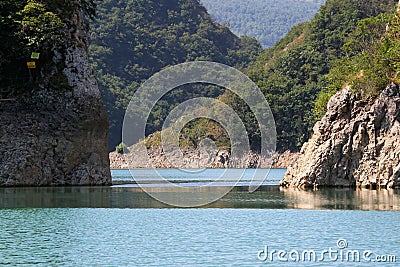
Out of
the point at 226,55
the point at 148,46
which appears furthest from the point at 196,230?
the point at 226,55

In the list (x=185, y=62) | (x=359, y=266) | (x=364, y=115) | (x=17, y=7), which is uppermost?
(x=185, y=62)

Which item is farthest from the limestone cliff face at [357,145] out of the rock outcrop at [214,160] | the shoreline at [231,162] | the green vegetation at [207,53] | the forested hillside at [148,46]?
the forested hillside at [148,46]

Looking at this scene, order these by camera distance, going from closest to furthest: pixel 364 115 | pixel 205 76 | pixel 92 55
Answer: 1. pixel 364 115
2. pixel 205 76
3. pixel 92 55

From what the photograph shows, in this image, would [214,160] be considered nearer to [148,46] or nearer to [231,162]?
[231,162]

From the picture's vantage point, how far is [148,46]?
177500 mm

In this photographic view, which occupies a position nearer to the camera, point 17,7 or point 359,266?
point 359,266

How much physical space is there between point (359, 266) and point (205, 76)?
424 feet

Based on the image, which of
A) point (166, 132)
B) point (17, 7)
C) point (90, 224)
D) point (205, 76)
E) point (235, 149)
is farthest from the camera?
point (205, 76)

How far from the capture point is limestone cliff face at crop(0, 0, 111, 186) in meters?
54.9

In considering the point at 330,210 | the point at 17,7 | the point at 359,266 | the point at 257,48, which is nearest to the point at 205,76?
the point at 257,48

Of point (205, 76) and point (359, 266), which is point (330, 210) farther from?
point (205, 76)

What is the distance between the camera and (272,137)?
13112 cm

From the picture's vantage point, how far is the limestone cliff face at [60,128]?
Result: 5488 cm

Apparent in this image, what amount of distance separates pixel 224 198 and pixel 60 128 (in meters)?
15.4
